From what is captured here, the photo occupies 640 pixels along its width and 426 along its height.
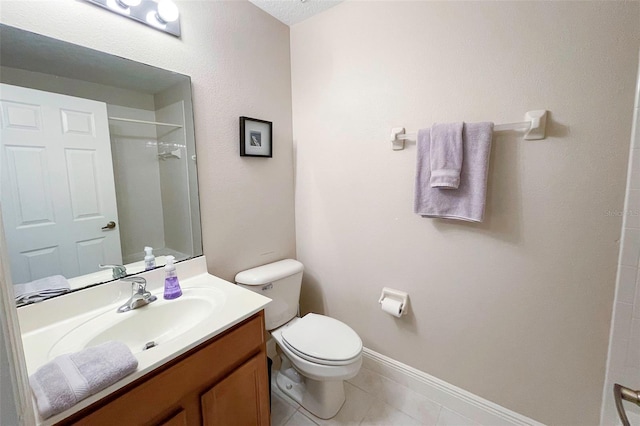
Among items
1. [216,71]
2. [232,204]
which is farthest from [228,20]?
[232,204]

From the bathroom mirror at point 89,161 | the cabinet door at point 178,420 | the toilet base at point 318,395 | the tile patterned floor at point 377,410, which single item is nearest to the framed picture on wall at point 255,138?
the bathroom mirror at point 89,161

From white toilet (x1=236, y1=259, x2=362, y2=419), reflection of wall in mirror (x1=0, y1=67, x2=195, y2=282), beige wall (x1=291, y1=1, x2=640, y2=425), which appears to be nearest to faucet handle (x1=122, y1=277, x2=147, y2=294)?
reflection of wall in mirror (x1=0, y1=67, x2=195, y2=282)

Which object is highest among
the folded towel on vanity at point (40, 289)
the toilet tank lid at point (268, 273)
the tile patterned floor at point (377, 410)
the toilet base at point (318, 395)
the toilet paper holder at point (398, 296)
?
the folded towel on vanity at point (40, 289)

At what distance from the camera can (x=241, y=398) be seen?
1.02 m

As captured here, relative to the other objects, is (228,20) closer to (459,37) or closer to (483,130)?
(459,37)

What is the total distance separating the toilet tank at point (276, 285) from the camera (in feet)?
4.84

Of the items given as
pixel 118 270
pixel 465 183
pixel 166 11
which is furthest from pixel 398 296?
pixel 166 11

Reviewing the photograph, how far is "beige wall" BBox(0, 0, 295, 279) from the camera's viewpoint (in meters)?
1.02

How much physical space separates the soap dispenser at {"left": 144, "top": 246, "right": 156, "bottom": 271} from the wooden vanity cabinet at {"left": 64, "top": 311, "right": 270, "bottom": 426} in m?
A: 0.54

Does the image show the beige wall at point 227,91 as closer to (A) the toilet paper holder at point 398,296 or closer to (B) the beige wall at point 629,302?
(A) the toilet paper holder at point 398,296

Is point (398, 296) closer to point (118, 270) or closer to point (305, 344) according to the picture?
point (305, 344)

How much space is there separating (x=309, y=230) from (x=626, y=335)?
5.20 ft

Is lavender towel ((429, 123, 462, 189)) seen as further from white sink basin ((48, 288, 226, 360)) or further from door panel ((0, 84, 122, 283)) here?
door panel ((0, 84, 122, 283))

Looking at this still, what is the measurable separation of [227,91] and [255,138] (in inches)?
11.4
